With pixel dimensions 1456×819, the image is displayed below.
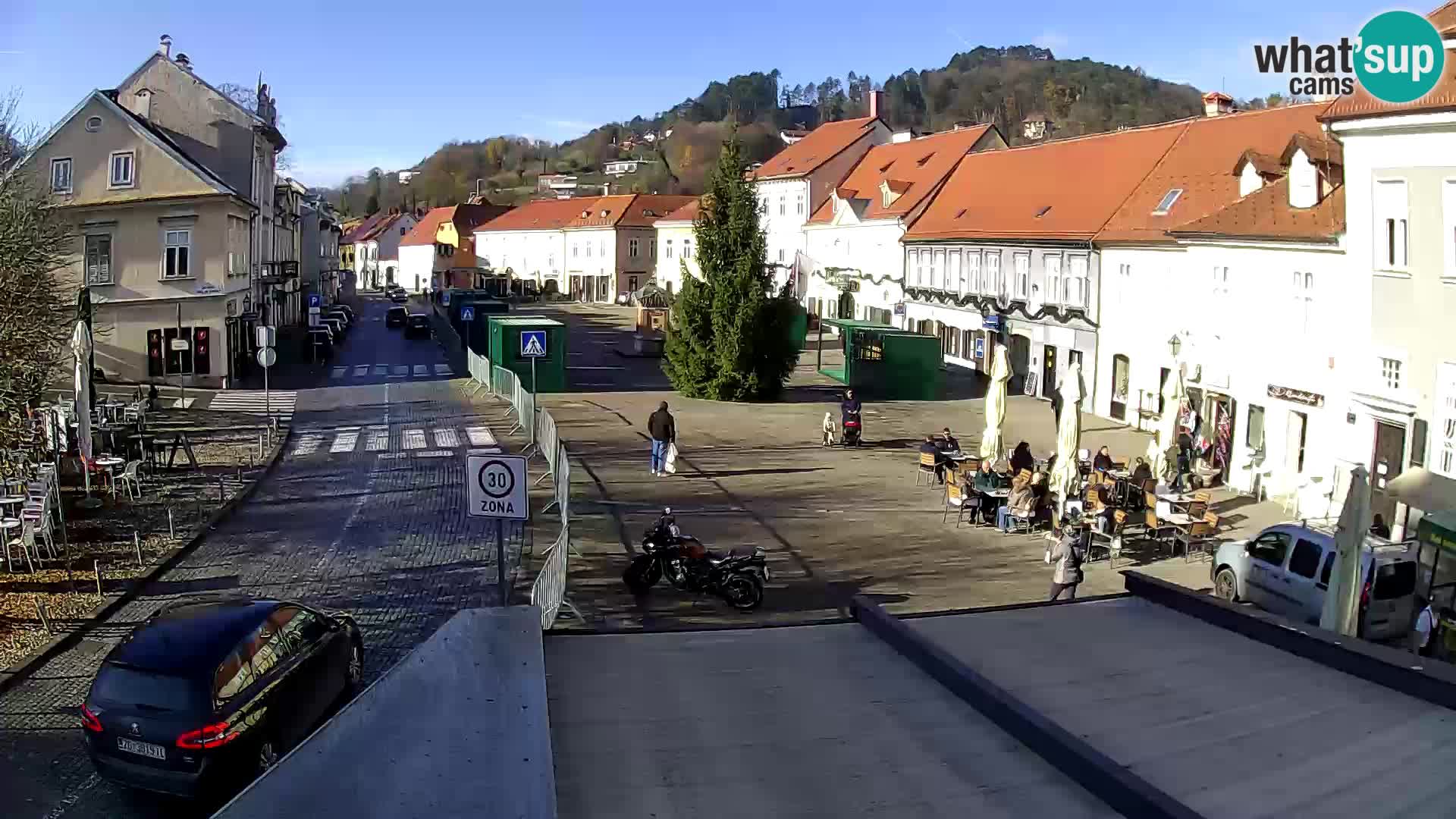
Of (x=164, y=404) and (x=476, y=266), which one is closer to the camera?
(x=164, y=404)

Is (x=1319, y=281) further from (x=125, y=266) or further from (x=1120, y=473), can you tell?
(x=125, y=266)

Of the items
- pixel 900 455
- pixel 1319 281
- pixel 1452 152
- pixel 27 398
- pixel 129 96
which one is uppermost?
pixel 129 96

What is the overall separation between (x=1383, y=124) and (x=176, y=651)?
66.4 feet

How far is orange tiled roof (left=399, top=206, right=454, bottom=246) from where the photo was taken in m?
124

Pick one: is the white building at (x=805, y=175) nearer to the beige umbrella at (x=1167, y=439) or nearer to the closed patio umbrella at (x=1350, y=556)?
the beige umbrella at (x=1167, y=439)

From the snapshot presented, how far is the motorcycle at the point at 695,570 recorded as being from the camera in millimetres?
15102

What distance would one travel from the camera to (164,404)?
114 feet

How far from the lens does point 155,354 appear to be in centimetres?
3916

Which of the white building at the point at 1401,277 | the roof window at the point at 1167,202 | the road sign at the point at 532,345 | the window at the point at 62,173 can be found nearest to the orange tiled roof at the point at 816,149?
the roof window at the point at 1167,202

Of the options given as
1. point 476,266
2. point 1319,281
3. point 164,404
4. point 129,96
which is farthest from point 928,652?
point 476,266

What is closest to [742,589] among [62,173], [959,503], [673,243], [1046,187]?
[959,503]

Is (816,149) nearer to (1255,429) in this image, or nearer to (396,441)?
(396,441)

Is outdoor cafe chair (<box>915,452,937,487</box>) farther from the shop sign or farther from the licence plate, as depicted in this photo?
the licence plate

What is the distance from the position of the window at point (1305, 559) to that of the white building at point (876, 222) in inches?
1476
